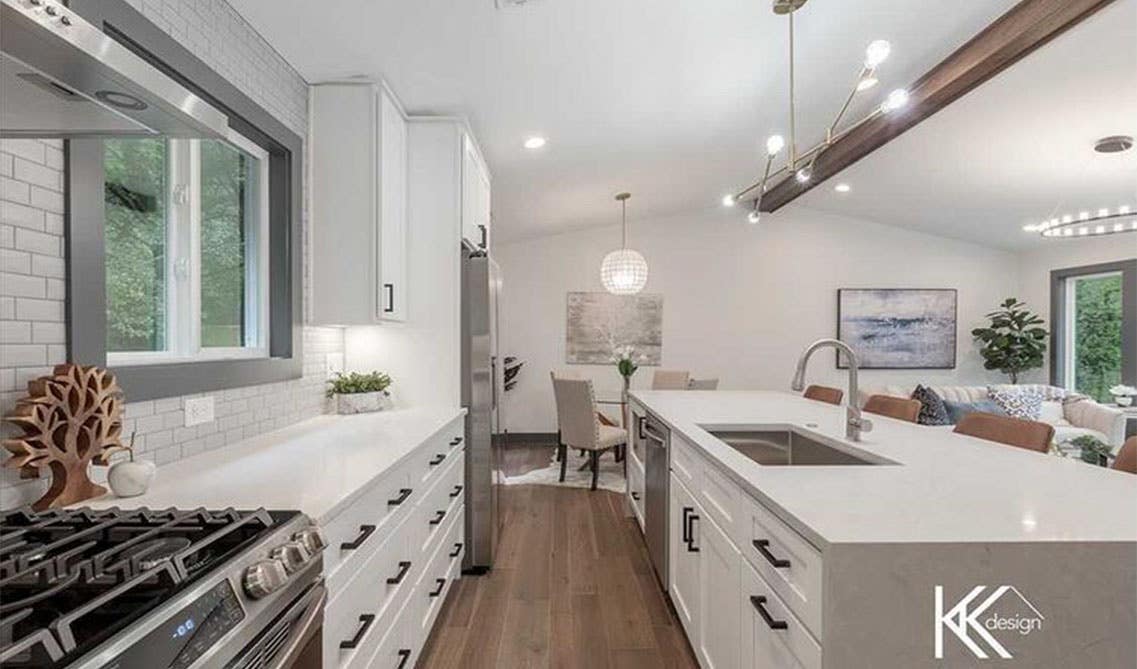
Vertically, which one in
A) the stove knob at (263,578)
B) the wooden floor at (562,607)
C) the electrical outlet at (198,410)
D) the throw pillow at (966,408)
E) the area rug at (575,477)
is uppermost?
the electrical outlet at (198,410)

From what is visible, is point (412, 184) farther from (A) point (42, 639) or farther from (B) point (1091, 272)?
(B) point (1091, 272)

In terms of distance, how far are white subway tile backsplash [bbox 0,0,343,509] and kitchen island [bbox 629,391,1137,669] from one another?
1662 millimetres

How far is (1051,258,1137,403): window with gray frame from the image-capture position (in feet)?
18.5

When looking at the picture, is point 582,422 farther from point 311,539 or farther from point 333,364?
point 311,539

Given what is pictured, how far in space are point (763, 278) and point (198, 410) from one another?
653cm

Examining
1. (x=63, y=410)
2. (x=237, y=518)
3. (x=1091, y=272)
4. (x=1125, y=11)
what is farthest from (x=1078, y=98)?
(x=63, y=410)

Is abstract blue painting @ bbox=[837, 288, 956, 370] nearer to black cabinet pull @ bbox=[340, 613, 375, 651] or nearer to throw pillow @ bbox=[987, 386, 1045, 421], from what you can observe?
throw pillow @ bbox=[987, 386, 1045, 421]

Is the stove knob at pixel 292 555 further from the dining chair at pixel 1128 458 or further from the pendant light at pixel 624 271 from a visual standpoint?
the pendant light at pixel 624 271

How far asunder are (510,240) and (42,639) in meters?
6.51

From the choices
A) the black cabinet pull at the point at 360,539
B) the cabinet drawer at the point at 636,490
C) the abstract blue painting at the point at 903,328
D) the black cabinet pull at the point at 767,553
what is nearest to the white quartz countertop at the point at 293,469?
the black cabinet pull at the point at 360,539

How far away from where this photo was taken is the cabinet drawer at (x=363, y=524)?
4.37ft

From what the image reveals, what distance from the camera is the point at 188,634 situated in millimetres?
782

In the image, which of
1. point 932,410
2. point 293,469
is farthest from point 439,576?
point 932,410

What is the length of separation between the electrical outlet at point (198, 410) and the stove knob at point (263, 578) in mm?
1074
